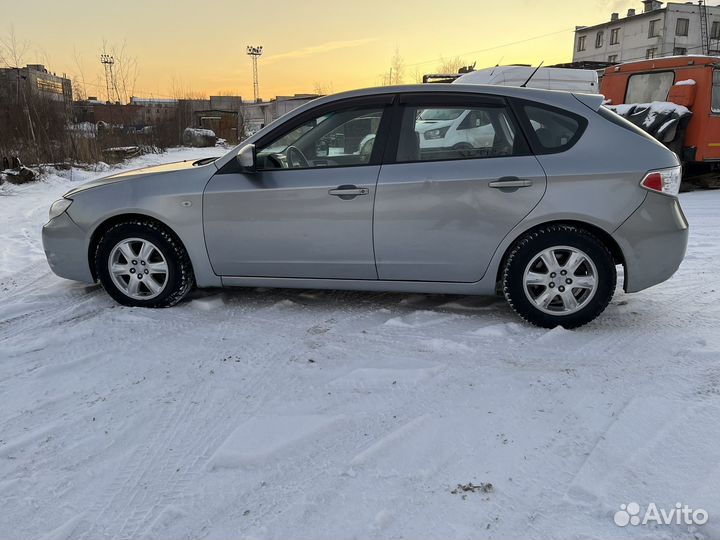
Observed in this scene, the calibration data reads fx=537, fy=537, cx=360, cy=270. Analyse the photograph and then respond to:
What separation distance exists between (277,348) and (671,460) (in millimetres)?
2305

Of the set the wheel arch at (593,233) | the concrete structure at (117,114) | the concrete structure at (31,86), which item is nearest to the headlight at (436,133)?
the wheel arch at (593,233)

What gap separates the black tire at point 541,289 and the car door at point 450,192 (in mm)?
174

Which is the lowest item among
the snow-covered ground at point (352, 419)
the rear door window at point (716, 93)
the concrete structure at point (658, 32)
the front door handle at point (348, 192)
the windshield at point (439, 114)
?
the snow-covered ground at point (352, 419)

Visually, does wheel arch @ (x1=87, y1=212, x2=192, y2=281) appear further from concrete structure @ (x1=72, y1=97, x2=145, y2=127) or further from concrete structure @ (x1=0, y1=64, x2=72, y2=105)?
concrete structure @ (x1=72, y1=97, x2=145, y2=127)

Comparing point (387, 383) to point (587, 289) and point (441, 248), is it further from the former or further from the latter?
point (587, 289)

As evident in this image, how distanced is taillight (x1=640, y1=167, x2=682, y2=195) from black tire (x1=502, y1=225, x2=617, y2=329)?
1.56 feet

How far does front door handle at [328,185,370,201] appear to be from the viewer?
12.6 feet

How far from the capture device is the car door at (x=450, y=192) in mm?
3703

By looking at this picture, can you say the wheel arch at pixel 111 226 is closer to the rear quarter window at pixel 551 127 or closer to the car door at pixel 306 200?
the car door at pixel 306 200

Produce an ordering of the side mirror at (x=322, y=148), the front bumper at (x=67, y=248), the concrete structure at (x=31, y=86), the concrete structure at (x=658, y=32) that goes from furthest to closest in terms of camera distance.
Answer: the concrete structure at (x=658, y=32), the concrete structure at (x=31, y=86), the front bumper at (x=67, y=248), the side mirror at (x=322, y=148)

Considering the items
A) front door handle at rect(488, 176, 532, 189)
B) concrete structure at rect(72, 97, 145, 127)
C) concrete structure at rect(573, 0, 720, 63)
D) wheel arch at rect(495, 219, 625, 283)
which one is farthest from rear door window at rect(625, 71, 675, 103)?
concrete structure at rect(573, 0, 720, 63)

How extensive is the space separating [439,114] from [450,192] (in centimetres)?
63

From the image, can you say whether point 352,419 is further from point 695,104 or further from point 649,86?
point 649,86

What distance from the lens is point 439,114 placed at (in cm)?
394
